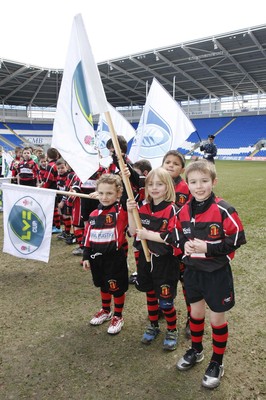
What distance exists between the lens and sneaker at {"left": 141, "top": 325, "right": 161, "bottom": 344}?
9.40 ft

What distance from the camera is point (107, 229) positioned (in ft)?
9.97

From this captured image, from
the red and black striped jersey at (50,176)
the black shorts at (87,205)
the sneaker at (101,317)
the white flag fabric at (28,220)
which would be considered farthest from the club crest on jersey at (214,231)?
the red and black striped jersey at (50,176)

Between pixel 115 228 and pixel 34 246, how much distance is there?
5.65 ft

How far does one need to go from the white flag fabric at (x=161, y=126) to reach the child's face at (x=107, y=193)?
2062 millimetres

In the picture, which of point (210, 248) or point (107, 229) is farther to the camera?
point (107, 229)

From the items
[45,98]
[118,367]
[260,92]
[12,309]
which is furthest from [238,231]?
[45,98]

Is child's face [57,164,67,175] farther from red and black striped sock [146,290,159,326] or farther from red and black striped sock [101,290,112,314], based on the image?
red and black striped sock [146,290,159,326]

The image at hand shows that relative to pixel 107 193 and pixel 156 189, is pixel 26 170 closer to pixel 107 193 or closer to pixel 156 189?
pixel 107 193

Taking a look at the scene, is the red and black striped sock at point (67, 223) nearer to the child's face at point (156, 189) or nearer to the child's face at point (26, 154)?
the child's face at point (26, 154)

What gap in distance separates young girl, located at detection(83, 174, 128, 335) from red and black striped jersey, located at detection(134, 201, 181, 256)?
0.33m

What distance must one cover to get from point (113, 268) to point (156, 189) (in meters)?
0.89

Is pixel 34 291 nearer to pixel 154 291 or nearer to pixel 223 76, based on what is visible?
pixel 154 291

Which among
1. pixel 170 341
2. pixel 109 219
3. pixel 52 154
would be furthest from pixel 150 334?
pixel 52 154

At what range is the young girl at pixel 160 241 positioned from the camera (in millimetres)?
2699
